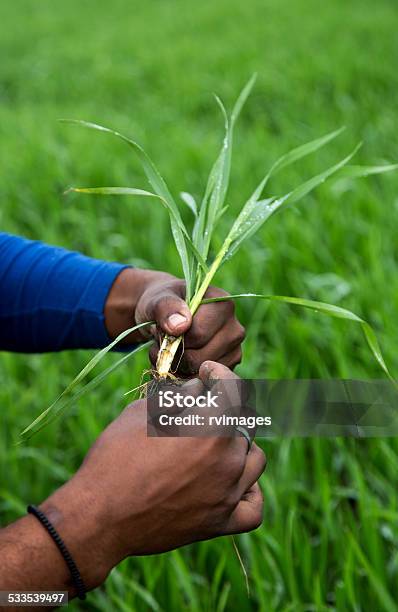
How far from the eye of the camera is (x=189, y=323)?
3.29ft

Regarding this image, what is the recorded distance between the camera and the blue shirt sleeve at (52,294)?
50.5 inches

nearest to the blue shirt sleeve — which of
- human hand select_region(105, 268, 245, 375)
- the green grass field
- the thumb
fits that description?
human hand select_region(105, 268, 245, 375)

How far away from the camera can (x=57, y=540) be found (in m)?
0.84

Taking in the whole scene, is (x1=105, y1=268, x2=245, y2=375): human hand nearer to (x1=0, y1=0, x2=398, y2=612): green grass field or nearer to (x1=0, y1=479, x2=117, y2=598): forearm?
(x1=0, y1=479, x2=117, y2=598): forearm

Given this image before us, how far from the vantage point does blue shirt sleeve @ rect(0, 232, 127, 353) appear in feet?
4.21

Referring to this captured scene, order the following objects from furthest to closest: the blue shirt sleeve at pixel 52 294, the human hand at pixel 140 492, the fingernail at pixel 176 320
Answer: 1. the blue shirt sleeve at pixel 52 294
2. the fingernail at pixel 176 320
3. the human hand at pixel 140 492

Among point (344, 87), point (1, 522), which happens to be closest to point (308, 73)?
point (344, 87)

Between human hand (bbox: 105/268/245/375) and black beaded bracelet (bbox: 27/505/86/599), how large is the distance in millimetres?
291

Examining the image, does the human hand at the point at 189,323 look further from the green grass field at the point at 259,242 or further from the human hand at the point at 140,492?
the green grass field at the point at 259,242

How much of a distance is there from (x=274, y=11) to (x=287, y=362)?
6532mm

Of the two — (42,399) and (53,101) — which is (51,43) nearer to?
(53,101)

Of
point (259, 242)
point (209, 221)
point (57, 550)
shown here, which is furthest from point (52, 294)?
point (259, 242)

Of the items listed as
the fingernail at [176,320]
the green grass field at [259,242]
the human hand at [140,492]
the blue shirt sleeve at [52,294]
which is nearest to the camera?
the human hand at [140,492]

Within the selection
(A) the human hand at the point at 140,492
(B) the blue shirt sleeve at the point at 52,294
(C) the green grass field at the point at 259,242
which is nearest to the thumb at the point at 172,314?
(A) the human hand at the point at 140,492
